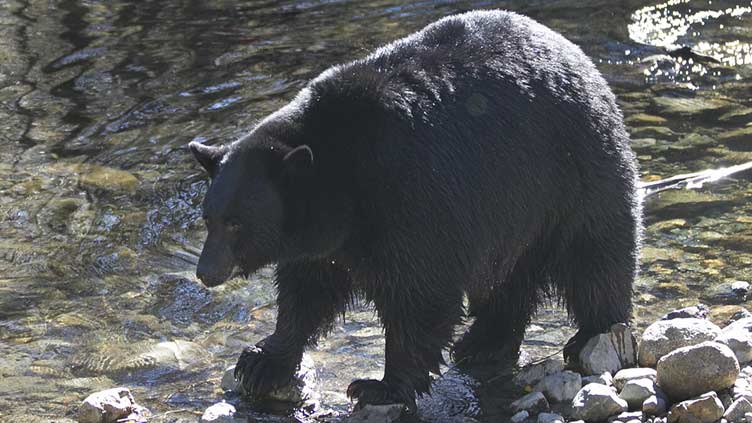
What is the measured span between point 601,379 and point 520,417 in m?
0.51

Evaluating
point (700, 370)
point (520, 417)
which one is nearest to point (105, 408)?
point (520, 417)

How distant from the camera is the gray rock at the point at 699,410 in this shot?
5.29m

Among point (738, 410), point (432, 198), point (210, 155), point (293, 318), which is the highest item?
point (210, 155)

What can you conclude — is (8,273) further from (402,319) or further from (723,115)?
(723,115)

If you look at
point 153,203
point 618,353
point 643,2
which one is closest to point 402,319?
point 618,353

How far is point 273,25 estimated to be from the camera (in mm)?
14797

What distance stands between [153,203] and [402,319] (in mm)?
3838

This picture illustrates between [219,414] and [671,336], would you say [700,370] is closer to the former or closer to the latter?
[671,336]

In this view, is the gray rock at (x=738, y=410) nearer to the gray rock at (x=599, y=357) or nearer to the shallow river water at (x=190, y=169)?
the gray rock at (x=599, y=357)

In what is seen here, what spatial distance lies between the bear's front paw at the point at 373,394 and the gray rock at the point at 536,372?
74cm

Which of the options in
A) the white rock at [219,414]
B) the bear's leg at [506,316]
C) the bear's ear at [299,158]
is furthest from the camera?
the bear's leg at [506,316]

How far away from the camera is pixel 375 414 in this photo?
5742mm

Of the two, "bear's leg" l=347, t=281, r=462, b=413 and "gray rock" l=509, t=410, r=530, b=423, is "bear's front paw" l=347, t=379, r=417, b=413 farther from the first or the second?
"gray rock" l=509, t=410, r=530, b=423

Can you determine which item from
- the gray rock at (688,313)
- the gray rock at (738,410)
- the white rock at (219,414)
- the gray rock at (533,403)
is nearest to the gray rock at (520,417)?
the gray rock at (533,403)
